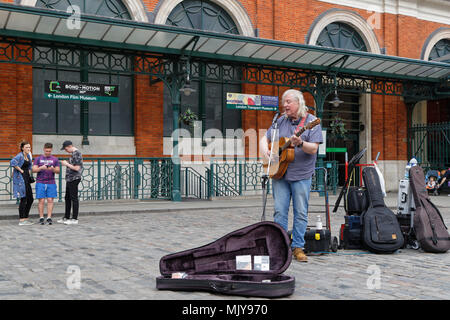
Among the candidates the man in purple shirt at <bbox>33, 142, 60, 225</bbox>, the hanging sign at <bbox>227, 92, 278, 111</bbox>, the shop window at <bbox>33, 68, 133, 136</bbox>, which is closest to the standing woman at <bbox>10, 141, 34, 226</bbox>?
the man in purple shirt at <bbox>33, 142, 60, 225</bbox>

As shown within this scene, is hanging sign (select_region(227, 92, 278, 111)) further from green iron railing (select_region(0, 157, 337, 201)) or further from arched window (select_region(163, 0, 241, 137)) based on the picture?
green iron railing (select_region(0, 157, 337, 201))

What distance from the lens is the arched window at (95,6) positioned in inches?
642

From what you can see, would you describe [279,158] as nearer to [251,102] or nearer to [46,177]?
[46,177]

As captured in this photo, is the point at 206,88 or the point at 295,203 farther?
the point at 206,88

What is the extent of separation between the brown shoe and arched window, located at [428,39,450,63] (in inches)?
845

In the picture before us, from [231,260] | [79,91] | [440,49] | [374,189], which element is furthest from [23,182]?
[440,49]

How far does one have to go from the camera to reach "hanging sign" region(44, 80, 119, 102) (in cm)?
1462

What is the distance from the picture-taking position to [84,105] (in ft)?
55.6

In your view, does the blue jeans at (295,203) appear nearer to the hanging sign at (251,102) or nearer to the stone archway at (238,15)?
the hanging sign at (251,102)

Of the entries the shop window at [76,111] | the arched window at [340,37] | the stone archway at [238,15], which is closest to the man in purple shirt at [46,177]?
the shop window at [76,111]

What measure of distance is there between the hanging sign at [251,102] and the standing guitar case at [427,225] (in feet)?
35.9

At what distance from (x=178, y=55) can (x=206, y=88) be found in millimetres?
3668

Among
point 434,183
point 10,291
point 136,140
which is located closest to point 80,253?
point 10,291

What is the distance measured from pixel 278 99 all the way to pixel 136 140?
19.0 ft
